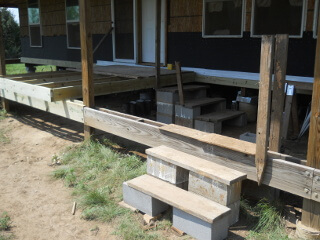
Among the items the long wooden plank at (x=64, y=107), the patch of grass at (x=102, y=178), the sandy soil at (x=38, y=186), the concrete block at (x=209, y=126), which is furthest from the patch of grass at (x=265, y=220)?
the long wooden plank at (x=64, y=107)

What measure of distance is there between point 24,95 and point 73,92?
1.18 metres

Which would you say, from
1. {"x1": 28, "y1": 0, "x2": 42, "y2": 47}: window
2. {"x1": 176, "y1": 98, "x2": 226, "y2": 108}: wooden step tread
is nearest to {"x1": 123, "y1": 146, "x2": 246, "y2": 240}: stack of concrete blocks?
{"x1": 176, "y1": 98, "x2": 226, "y2": 108}: wooden step tread

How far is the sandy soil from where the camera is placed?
338cm

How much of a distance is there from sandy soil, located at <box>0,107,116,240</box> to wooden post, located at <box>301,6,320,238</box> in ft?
5.54

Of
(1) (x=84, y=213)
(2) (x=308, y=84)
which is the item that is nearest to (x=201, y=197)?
(1) (x=84, y=213)

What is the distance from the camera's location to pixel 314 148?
2830 mm

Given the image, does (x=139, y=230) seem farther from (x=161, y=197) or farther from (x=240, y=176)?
(x=240, y=176)

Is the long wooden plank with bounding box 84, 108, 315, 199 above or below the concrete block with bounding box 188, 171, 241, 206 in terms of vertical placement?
above

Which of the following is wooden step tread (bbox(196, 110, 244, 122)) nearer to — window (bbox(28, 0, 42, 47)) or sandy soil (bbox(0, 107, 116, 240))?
sandy soil (bbox(0, 107, 116, 240))

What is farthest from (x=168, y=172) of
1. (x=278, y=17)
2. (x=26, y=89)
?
(x=278, y=17)

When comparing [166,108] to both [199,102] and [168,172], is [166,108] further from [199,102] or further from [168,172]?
[168,172]

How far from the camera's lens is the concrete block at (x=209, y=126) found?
5.93 metres

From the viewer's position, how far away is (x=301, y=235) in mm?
2979

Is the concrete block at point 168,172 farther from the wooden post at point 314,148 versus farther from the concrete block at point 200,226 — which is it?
the wooden post at point 314,148
